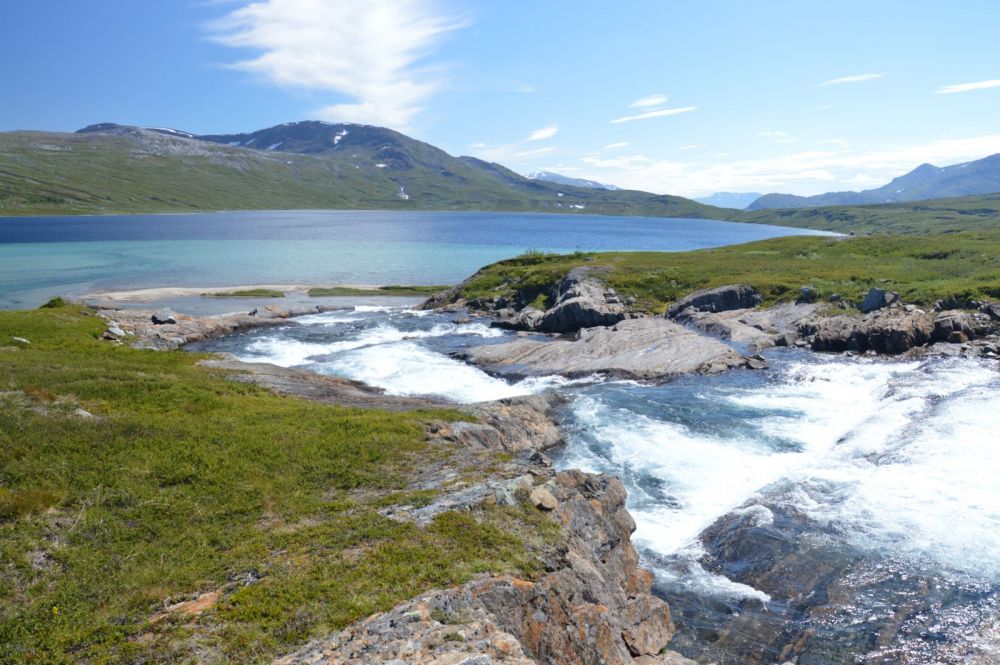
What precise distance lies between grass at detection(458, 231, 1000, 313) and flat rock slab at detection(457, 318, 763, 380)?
2406 cm

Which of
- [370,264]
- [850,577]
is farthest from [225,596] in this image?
[370,264]

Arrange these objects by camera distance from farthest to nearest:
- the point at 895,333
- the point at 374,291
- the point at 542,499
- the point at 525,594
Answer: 1. the point at 374,291
2. the point at 895,333
3. the point at 542,499
4. the point at 525,594

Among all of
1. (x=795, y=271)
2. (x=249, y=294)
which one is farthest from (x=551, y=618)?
Answer: (x=249, y=294)

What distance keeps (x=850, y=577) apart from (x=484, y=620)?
1605 centimetres

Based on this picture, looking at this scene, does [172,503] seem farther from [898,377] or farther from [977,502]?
[898,377]

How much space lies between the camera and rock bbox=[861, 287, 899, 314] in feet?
211

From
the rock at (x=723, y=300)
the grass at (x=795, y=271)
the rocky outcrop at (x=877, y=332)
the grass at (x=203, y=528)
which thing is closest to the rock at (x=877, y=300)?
the grass at (x=795, y=271)

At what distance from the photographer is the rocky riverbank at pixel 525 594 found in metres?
12.5

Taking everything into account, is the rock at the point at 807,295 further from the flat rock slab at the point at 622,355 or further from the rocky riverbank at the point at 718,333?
A: the flat rock slab at the point at 622,355

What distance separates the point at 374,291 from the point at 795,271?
240 ft

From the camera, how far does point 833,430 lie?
1439 inches

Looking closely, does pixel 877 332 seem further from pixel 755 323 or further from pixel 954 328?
pixel 755 323

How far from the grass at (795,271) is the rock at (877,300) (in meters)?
2.63

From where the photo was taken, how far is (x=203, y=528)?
1791cm
